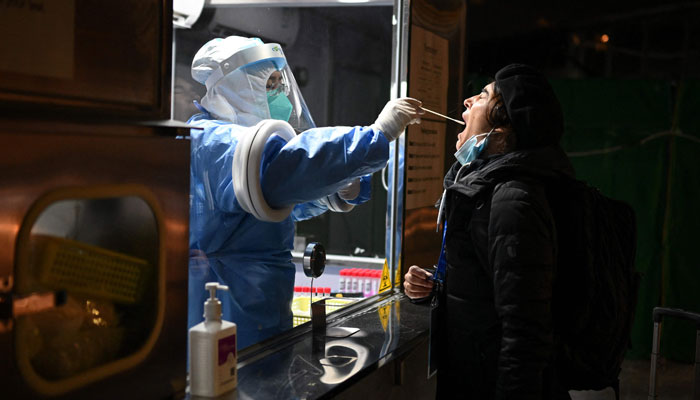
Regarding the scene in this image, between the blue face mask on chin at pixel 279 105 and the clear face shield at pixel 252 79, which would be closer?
the clear face shield at pixel 252 79

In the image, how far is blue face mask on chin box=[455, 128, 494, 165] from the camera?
1.77 metres

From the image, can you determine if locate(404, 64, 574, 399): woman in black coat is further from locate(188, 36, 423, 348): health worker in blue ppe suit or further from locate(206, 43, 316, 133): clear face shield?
locate(206, 43, 316, 133): clear face shield

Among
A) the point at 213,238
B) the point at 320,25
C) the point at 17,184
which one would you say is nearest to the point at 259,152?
the point at 213,238

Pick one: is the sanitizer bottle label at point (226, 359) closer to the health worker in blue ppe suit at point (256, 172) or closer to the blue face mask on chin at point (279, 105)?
the health worker in blue ppe suit at point (256, 172)

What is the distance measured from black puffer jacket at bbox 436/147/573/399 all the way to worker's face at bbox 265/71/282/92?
660mm

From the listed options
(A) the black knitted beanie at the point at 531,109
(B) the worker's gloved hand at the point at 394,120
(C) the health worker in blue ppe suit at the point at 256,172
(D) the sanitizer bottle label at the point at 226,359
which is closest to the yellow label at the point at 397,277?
(C) the health worker in blue ppe suit at the point at 256,172

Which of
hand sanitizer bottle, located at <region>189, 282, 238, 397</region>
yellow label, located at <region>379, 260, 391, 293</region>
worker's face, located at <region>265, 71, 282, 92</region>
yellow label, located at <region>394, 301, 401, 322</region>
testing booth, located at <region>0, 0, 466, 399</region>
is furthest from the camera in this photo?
yellow label, located at <region>379, 260, 391, 293</region>

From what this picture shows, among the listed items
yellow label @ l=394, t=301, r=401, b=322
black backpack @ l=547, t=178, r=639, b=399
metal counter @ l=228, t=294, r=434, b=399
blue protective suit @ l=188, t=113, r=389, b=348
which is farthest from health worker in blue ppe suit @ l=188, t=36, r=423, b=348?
black backpack @ l=547, t=178, r=639, b=399

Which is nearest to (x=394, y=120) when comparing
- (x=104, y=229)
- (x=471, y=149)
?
(x=471, y=149)

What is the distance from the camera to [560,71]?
685cm

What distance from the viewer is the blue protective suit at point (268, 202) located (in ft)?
5.48

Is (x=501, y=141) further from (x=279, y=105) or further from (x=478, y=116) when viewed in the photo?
(x=279, y=105)

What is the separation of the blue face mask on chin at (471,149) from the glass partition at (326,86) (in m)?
0.58

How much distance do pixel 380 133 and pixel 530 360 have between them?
2.32ft
